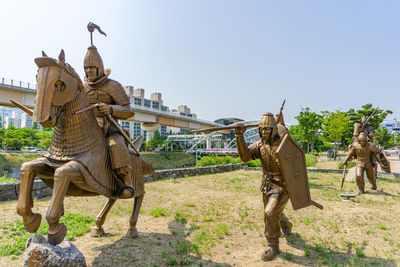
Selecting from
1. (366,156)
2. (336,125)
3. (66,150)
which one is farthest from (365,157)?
(336,125)

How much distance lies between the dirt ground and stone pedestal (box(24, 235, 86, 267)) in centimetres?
68

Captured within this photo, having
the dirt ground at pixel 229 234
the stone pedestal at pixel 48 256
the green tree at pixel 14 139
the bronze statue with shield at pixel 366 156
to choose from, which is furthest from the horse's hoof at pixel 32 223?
the green tree at pixel 14 139

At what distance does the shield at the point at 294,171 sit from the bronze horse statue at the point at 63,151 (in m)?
2.58

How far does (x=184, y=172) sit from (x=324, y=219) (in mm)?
8793

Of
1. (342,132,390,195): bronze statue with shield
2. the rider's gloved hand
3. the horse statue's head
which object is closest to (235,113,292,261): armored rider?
the rider's gloved hand

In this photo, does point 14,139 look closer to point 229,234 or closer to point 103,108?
point 103,108

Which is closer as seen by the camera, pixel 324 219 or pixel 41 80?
pixel 41 80

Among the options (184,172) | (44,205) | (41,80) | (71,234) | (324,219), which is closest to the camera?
(41,80)

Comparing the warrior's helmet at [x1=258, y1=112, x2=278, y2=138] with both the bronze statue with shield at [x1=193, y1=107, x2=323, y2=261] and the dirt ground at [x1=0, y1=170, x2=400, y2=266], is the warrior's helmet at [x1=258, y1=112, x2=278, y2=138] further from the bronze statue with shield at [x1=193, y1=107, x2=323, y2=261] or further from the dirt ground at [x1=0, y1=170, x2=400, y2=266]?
the dirt ground at [x1=0, y1=170, x2=400, y2=266]

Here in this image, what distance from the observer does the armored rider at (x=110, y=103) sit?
347 cm

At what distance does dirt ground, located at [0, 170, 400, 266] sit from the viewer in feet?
12.1

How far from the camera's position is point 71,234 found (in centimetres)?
436

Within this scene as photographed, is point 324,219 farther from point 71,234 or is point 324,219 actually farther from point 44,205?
point 44,205

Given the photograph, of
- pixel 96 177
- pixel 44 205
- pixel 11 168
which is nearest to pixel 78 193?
pixel 96 177
